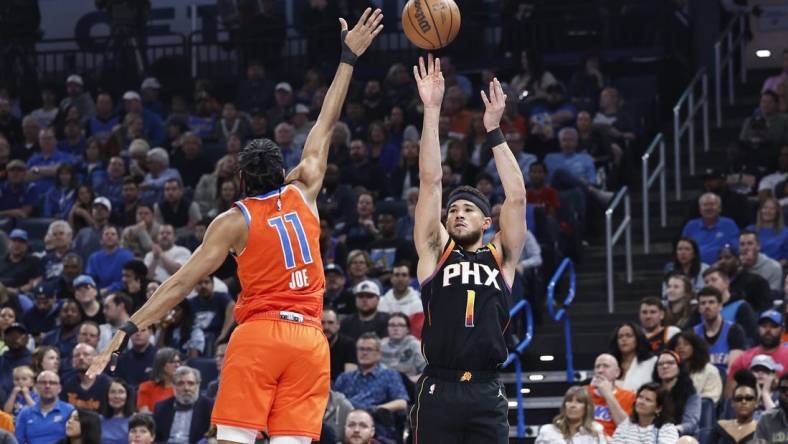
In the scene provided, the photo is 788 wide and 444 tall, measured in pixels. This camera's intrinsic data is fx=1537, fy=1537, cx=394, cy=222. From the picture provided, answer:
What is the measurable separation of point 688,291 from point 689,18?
828 centimetres

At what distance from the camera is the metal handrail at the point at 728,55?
66.1 feet

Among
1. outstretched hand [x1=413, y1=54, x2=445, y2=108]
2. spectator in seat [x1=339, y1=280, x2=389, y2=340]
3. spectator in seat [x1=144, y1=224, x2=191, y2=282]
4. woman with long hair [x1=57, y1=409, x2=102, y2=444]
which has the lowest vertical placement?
woman with long hair [x1=57, y1=409, x2=102, y2=444]

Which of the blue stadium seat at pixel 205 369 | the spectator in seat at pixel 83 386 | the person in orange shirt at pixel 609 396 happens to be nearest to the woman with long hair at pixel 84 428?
the spectator in seat at pixel 83 386

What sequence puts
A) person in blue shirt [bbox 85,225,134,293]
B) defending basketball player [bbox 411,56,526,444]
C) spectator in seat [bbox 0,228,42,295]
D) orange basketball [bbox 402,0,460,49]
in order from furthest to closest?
spectator in seat [bbox 0,228,42,295] < person in blue shirt [bbox 85,225,134,293] < orange basketball [bbox 402,0,460,49] < defending basketball player [bbox 411,56,526,444]

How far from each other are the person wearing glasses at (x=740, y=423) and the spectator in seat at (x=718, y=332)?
44.9 inches

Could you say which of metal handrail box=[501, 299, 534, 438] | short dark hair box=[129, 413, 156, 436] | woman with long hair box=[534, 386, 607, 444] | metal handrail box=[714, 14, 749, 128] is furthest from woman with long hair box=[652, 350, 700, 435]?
metal handrail box=[714, 14, 749, 128]

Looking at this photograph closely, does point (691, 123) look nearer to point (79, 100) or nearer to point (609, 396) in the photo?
point (609, 396)

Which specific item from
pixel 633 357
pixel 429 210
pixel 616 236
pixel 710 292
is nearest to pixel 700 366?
pixel 633 357

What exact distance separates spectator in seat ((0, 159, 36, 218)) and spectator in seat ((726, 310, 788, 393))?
33.4 ft

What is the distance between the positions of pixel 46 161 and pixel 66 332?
4.99 metres

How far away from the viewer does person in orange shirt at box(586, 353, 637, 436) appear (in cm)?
1288

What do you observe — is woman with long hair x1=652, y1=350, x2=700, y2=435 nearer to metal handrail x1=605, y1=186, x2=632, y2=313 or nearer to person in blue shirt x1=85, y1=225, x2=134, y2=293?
metal handrail x1=605, y1=186, x2=632, y2=313

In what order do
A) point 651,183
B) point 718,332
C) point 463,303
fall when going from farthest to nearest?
point 651,183 < point 718,332 < point 463,303

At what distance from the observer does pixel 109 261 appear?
1733 cm
